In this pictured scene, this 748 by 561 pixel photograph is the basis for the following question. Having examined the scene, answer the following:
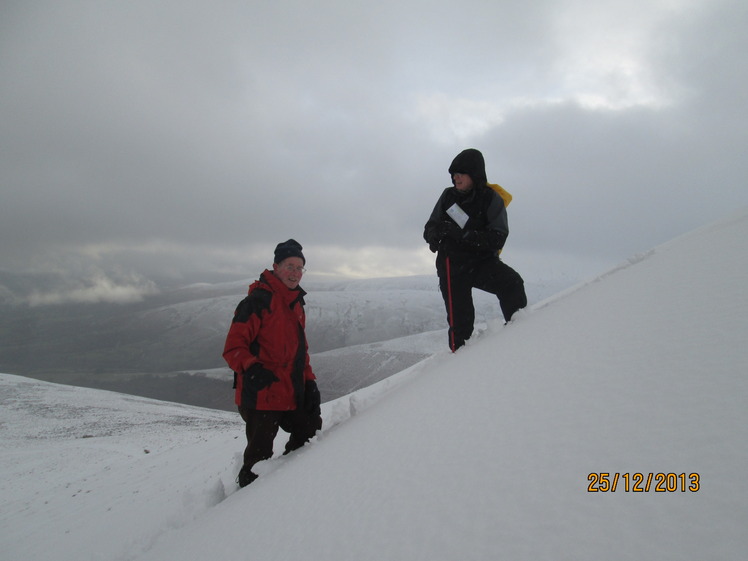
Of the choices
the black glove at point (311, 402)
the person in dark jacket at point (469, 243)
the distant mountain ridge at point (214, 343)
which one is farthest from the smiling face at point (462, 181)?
the distant mountain ridge at point (214, 343)

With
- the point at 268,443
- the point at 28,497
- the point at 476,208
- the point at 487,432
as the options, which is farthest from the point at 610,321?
the point at 28,497

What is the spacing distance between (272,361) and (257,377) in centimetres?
22

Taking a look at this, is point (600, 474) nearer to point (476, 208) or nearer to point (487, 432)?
point (487, 432)

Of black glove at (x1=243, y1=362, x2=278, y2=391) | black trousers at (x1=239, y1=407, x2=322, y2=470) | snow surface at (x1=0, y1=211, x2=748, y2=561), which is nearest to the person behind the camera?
snow surface at (x1=0, y1=211, x2=748, y2=561)

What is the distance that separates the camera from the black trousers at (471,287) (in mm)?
3035

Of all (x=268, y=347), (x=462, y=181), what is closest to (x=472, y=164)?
(x=462, y=181)

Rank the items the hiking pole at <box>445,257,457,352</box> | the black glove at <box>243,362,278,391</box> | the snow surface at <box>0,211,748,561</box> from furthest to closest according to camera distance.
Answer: the hiking pole at <box>445,257,457,352</box>, the black glove at <box>243,362,278,391</box>, the snow surface at <box>0,211,748,561</box>

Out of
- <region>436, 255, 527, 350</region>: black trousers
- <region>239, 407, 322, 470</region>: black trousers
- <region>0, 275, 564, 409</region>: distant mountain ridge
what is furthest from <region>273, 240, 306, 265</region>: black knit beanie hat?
<region>0, 275, 564, 409</region>: distant mountain ridge

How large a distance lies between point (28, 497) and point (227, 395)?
4566 centimetres

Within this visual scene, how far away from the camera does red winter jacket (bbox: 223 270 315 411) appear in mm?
2473

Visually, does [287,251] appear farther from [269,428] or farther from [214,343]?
[214,343]

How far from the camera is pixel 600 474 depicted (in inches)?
24.4
